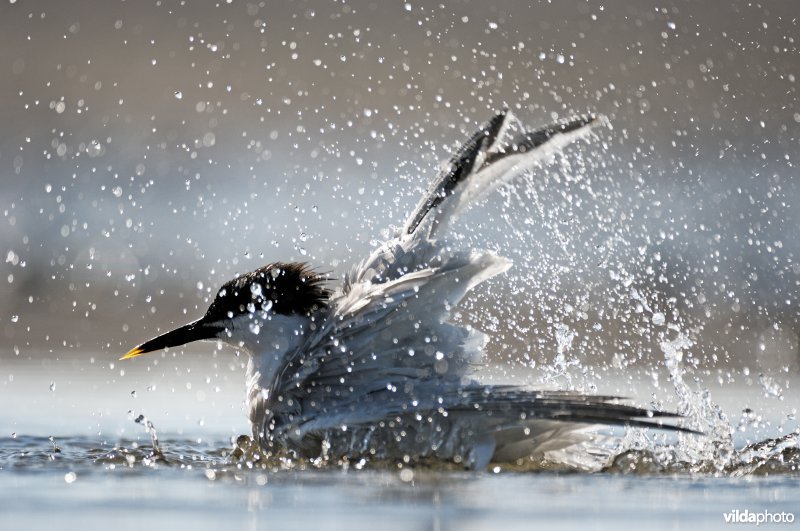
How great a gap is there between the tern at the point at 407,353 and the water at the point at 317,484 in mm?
141

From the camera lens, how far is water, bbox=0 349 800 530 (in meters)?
4.30

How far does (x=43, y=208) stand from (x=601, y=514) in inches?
393

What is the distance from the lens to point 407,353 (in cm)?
577

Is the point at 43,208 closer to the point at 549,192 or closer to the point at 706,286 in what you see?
the point at 549,192

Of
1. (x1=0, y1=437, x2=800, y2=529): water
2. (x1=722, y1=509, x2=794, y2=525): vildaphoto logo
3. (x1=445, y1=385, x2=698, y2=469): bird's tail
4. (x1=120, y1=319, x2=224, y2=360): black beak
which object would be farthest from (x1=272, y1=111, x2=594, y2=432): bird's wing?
(x1=722, y1=509, x2=794, y2=525): vildaphoto logo

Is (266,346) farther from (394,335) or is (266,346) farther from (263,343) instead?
(394,335)

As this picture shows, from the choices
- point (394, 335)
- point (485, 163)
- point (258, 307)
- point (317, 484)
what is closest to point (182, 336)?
point (258, 307)

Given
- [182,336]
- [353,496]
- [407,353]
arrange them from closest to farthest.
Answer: [353,496] < [407,353] < [182,336]

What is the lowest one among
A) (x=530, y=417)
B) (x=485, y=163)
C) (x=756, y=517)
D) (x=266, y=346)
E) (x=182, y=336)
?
(x=756, y=517)

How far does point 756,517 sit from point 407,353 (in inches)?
71.0

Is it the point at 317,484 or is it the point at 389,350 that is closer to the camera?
the point at 317,484

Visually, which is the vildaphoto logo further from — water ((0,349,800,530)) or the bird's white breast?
the bird's white breast

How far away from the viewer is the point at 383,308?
5.74 meters

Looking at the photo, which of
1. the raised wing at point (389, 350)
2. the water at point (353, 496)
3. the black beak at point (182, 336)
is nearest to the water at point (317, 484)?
the water at point (353, 496)
